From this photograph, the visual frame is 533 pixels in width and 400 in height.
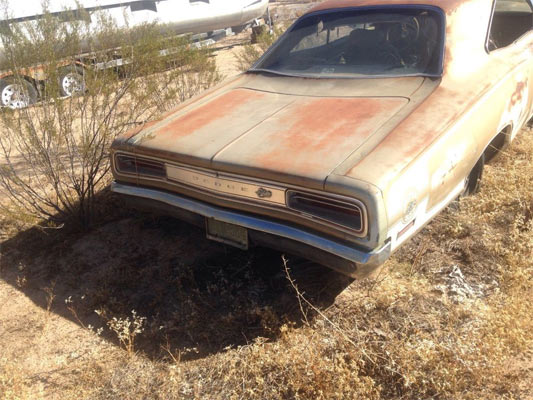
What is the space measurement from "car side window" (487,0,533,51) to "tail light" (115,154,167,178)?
3774 millimetres

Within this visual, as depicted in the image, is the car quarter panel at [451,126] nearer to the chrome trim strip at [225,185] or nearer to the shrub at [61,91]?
the chrome trim strip at [225,185]

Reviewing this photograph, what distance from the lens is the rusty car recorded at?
2521 mm

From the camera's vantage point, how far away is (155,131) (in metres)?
3.34

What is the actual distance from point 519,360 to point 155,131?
2584 millimetres

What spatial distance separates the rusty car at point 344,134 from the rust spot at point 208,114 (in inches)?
0.7

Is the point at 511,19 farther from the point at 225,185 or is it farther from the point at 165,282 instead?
the point at 165,282

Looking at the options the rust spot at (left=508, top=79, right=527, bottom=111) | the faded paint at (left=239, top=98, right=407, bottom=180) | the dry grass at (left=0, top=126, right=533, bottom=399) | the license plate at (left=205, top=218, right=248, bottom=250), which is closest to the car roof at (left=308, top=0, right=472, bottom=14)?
the rust spot at (left=508, top=79, right=527, bottom=111)

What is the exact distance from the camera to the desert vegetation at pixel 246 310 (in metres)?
2.49

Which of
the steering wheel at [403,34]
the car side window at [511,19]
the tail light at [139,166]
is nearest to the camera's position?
the tail light at [139,166]

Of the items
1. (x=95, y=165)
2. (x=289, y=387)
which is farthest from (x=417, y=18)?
(x=95, y=165)

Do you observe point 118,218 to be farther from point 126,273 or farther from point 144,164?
point 144,164

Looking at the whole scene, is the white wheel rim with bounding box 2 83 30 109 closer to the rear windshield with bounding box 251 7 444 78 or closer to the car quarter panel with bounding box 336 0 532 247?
the rear windshield with bounding box 251 7 444 78

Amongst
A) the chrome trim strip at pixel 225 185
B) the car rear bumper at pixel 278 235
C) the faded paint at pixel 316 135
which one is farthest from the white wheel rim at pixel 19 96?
→ the faded paint at pixel 316 135

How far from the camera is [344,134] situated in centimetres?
281
